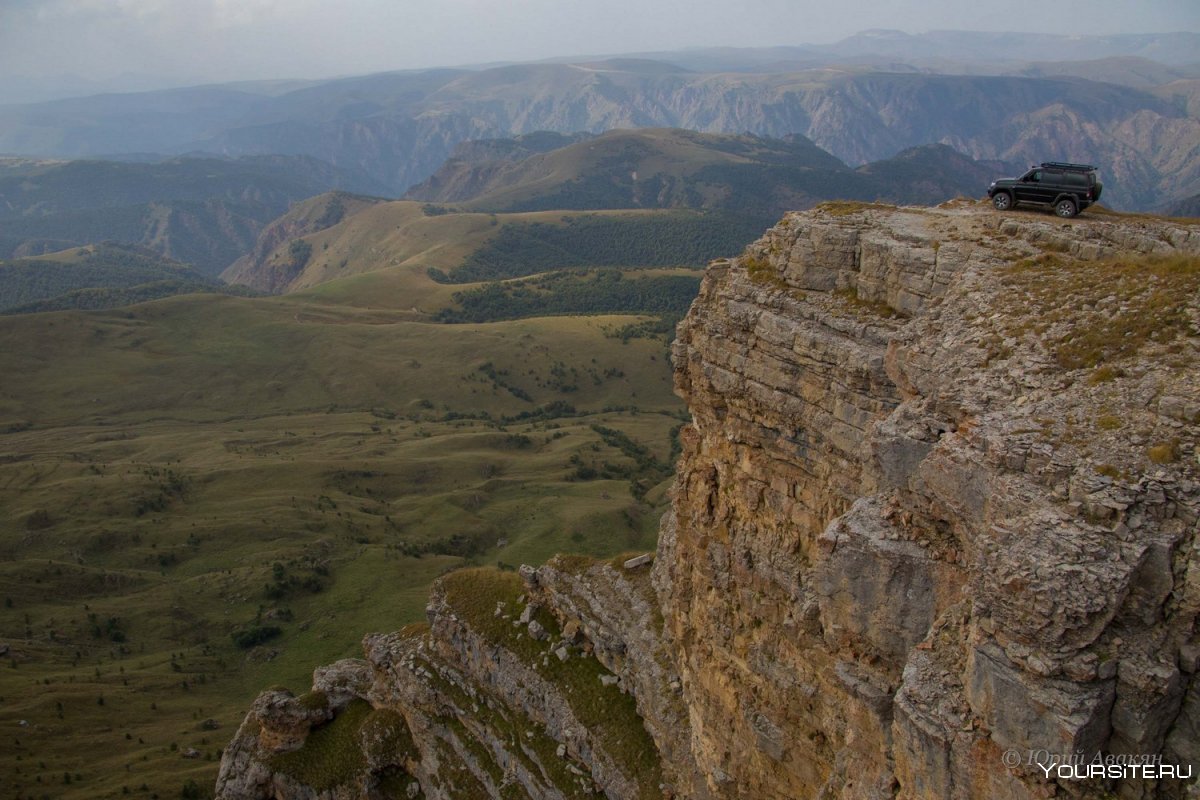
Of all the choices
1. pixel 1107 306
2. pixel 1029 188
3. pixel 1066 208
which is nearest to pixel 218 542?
pixel 1029 188

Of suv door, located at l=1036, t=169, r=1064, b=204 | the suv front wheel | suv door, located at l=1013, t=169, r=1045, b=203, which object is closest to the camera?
the suv front wheel

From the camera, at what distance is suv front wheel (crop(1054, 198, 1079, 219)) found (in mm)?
27453

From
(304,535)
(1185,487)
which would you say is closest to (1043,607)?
(1185,487)

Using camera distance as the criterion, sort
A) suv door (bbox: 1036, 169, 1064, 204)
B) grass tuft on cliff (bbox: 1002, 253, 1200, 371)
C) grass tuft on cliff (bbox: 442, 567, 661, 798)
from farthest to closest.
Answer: grass tuft on cliff (bbox: 442, 567, 661, 798), suv door (bbox: 1036, 169, 1064, 204), grass tuft on cliff (bbox: 1002, 253, 1200, 371)

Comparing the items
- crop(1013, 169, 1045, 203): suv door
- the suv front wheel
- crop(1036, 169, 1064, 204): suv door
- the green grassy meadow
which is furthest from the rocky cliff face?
the green grassy meadow

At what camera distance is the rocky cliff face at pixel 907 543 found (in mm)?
11984

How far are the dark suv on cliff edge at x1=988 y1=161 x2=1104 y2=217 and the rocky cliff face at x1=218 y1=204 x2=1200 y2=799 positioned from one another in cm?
123

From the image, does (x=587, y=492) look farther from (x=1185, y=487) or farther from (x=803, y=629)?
(x=1185, y=487)

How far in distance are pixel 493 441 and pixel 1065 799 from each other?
504ft

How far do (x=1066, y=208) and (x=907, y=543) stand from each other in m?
19.0
